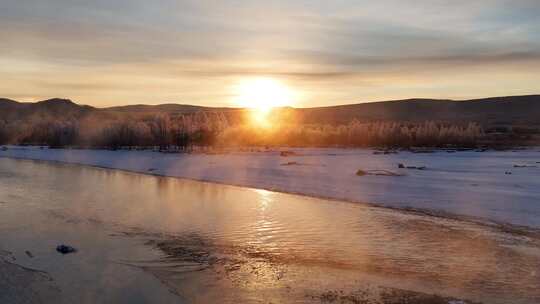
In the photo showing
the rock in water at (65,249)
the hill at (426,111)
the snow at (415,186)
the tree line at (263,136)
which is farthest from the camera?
the hill at (426,111)

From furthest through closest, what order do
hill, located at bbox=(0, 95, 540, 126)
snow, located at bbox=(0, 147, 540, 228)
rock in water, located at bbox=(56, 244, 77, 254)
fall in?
hill, located at bbox=(0, 95, 540, 126), snow, located at bbox=(0, 147, 540, 228), rock in water, located at bbox=(56, 244, 77, 254)

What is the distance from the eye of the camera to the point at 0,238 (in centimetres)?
1226

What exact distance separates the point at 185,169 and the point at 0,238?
19763 mm

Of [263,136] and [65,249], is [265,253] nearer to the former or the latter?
[65,249]

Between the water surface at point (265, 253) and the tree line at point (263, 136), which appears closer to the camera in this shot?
the water surface at point (265, 253)

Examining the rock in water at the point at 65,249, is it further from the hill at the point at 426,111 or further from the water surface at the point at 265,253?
the hill at the point at 426,111

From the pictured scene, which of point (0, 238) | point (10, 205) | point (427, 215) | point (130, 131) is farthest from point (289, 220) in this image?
point (130, 131)

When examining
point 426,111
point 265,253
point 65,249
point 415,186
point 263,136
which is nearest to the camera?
point 265,253

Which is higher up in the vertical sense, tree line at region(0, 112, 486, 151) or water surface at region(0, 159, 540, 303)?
tree line at region(0, 112, 486, 151)

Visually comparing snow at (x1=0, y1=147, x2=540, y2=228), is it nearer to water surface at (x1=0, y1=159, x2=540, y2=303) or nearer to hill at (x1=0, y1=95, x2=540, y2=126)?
water surface at (x1=0, y1=159, x2=540, y2=303)

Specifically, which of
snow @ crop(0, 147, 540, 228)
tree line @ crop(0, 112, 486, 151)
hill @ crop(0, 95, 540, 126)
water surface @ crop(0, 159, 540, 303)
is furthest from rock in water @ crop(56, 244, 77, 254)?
hill @ crop(0, 95, 540, 126)

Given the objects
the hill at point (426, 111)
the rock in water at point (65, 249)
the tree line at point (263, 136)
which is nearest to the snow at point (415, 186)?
the rock in water at point (65, 249)

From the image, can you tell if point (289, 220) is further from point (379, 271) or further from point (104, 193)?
point (104, 193)

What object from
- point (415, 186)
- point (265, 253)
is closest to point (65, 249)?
point (265, 253)
